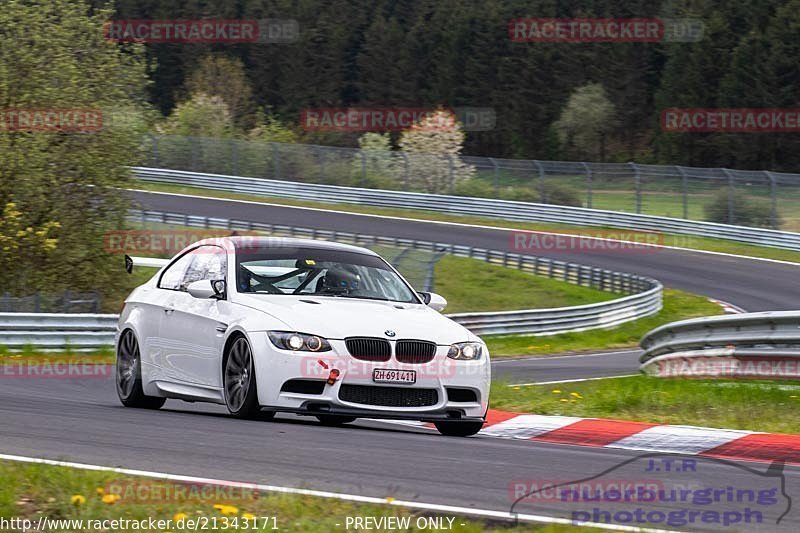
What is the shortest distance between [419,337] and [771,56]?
240ft

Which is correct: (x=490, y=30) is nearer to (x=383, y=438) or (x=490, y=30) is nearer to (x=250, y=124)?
(x=250, y=124)

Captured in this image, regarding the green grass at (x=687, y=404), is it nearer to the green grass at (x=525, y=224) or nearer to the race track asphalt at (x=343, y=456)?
the race track asphalt at (x=343, y=456)

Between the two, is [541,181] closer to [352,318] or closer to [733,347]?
[733,347]

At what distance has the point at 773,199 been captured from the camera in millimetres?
44438

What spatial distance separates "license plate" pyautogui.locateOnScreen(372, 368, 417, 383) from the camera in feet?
30.4

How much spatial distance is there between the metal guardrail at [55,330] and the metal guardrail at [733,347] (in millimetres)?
8918

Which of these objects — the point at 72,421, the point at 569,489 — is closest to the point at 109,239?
the point at 72,421

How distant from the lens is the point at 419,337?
947cm

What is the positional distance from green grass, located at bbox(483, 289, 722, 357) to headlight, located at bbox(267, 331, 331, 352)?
55.7 ft

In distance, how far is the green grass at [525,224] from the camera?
145ft

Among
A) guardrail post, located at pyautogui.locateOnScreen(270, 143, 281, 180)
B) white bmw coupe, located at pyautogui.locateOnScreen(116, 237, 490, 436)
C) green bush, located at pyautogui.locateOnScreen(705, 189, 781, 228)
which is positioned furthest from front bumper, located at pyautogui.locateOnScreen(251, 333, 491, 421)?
guardrail post, located at pyautogui.locateOnScreen(270, 143, 281, 180)

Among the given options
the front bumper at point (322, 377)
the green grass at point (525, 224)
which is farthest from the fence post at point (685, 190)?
the front bumper at point (322, 377)

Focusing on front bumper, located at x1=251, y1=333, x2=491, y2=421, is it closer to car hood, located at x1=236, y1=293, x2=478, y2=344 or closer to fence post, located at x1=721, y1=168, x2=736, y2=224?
car hood, located at x1=236, y1=293, x2=478, y2=344

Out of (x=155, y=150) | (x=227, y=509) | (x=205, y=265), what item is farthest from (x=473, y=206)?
(x=227, y=509)
